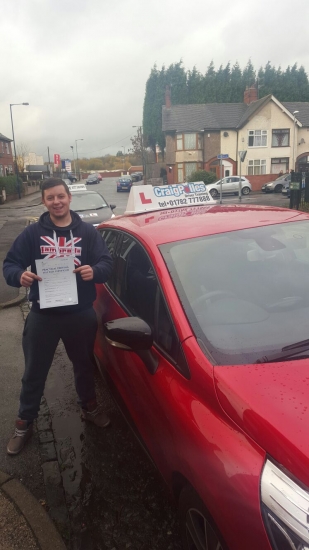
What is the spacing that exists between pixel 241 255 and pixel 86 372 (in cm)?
151

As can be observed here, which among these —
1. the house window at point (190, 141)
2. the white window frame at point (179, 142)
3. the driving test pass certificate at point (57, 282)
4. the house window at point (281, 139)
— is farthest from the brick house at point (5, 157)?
the driving test pass certificate at point (57, 282)

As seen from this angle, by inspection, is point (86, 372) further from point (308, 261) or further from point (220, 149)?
point (220, 149)

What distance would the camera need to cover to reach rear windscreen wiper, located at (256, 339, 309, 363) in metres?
1.82

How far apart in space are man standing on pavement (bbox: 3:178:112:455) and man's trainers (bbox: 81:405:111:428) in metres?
0.44

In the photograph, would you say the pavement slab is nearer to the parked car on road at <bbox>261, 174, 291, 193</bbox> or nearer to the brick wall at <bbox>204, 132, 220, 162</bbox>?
the parked car on road at <bbox>261, 174, 291, 193</bbox>

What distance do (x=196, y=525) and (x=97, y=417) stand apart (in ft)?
5.31

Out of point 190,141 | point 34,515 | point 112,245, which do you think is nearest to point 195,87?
point 190,141

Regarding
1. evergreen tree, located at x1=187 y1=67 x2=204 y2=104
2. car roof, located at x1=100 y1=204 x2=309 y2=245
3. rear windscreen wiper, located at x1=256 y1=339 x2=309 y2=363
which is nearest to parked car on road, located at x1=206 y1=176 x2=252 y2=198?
car roof, located at x1=100 y1=204 x2=309 y2=245

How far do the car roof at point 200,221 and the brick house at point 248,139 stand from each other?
4251 cm

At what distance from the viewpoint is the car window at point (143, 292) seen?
213 cm

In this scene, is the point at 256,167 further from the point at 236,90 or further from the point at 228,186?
the point at 236,90

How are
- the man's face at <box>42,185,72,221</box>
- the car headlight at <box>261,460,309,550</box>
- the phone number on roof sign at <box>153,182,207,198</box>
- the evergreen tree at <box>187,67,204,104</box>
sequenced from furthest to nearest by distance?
the evergreen tree at <box>187,67,204,104</box>, the phone number on roof sign at <box>153,182,207,198</box>, the man's face at <box>42,185,72,221</box>, the car headlight at <box>261,460,309,550</box>

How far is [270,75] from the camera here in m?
79.9

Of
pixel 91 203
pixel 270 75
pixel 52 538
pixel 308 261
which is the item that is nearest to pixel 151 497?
pixel 52 538
